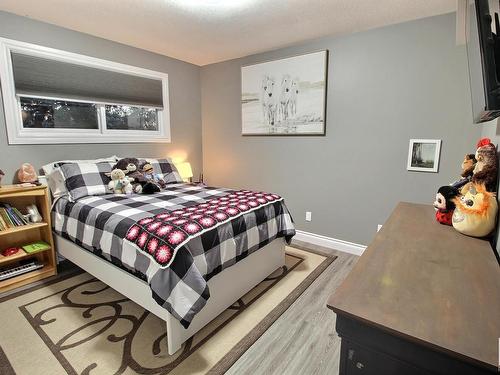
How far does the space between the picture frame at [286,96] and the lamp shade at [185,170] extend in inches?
36.3

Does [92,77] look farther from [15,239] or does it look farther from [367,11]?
[367,11]

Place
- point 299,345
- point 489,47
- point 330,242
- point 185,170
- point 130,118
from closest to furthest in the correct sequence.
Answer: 1. point 489,47
2. point 299,345
3. point 330,242
4. point 130,118
5. point 185,170

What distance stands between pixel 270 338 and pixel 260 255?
674mm

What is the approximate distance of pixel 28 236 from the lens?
8.27ft

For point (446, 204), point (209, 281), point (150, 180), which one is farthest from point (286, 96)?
point (209, 281)

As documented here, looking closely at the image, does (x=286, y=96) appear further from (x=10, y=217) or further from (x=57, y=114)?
(x=10, y=217)

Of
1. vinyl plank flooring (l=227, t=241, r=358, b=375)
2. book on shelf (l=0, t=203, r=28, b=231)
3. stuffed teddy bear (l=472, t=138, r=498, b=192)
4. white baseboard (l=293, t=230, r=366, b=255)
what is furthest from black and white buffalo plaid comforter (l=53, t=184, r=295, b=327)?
stuffed teddy bear (l=472, t=138, r=498, b=192)

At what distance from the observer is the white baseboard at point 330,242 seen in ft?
9.73

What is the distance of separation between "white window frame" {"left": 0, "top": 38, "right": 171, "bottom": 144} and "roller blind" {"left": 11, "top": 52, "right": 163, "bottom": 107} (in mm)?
42

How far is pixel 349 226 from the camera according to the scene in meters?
2.99

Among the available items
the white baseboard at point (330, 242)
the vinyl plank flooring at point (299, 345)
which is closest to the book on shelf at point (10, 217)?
the vinyl plank flooring at point (299, 345)

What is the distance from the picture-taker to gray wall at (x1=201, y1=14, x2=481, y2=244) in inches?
91.6

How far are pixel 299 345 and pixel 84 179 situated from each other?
7.56 feet

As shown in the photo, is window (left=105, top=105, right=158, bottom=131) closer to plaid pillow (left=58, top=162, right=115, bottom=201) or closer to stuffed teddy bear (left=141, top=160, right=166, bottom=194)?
stuffed teddy bear (left=141, top=160, right=166, bottom=194)
